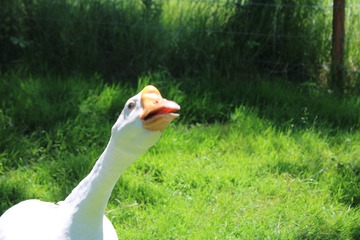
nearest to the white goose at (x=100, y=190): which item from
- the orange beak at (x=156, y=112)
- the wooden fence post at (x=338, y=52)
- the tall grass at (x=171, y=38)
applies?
the orange beak at (x=156, y=112)

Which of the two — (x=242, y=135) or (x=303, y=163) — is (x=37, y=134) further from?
(x=303, y=163)

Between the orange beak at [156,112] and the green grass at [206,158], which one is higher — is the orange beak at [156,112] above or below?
above

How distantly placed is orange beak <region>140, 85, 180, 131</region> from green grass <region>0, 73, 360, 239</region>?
163 cm

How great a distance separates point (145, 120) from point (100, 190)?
1.46 ft

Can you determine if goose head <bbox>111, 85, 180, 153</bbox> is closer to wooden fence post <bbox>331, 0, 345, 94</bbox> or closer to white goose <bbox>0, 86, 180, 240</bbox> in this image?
white goose <bbox>0, 86, 180, 240</bbox>

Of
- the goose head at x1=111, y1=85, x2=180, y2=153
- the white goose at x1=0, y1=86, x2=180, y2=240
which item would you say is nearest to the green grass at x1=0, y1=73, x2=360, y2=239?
the white goose at x1=0, y1=86, x2=180, y2=240

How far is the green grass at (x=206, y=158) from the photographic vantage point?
4.04 m

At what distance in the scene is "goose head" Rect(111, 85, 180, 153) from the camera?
2.31 m

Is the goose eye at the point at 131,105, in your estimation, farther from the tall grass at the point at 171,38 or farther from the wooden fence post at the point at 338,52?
the wooden fence post at the point at 338,52

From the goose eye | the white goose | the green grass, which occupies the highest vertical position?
the goose eye

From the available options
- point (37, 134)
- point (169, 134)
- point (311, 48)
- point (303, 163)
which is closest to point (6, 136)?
point (37, 134)

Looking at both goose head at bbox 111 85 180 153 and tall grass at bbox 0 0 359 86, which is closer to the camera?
goose head at bbox 111 85 180 153

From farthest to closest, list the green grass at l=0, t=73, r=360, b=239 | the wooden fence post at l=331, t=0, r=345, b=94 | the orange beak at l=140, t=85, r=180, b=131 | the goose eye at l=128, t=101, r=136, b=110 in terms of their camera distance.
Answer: the wooden fence post at l=331, t=0, r=345, b=94, the green grass at l=0, t=73, r=360, b=239, the goose eye at l=128, t=101, r=136, b=110, the orange beak at l=140, t=85, r=180, b=131

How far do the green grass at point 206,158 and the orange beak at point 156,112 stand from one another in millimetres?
1629
